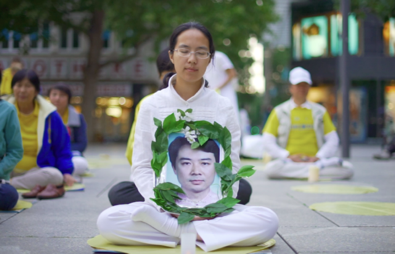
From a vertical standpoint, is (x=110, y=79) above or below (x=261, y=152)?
above

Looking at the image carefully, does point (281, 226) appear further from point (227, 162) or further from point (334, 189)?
point (334, 189)

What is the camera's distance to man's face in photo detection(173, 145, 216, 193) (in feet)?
9.58

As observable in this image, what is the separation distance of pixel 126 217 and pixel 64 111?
4.56 metres

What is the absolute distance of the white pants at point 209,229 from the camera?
274 cm

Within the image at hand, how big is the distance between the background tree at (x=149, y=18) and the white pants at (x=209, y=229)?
1469 cm

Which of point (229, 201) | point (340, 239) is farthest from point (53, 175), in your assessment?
point (340, 239)

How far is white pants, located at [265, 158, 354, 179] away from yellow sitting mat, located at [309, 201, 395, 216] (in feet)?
7.53

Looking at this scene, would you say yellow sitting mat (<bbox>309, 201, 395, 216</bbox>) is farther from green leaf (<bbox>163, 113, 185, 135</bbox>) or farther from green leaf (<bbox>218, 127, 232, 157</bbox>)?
green leaf (<bbox>163, 113, 185, 135</bbox>)

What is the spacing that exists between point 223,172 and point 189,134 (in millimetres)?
312

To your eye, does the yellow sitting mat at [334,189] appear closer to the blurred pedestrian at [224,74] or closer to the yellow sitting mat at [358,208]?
the yellow sitting mat at [358,208]

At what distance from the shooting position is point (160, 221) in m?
2.73

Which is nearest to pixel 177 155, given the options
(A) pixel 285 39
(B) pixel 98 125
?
(B) pixel 98 125

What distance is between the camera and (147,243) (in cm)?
281

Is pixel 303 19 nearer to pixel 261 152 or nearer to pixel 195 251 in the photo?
pixel 261 152
